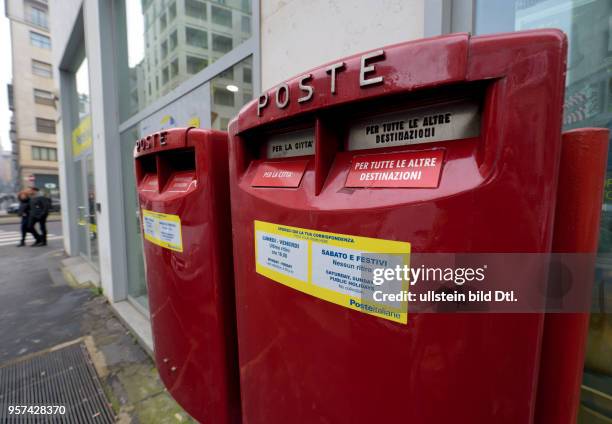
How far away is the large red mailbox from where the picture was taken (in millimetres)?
445

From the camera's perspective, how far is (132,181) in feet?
11.0

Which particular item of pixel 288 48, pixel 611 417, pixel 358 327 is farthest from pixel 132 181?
pixel 611 417

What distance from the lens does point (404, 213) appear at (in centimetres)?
51

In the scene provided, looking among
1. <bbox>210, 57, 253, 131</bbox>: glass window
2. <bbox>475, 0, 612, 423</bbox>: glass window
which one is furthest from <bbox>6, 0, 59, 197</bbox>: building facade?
<bbox>475, 0, 612, 423</bbox>: glass window

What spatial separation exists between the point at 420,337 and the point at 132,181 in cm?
359

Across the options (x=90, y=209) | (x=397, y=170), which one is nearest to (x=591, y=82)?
(x=397, y=170)

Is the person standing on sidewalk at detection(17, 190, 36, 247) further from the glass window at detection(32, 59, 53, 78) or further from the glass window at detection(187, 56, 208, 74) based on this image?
the glass window at detection(32, 59, 53, 78)

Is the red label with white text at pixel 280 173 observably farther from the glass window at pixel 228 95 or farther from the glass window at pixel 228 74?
the glass window at pixel 228 74

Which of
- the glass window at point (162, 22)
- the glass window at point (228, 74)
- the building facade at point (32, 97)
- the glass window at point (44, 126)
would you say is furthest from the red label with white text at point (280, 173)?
the glass window at point (44, 126)

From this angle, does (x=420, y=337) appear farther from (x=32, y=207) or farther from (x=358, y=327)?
(x=32, y=207)

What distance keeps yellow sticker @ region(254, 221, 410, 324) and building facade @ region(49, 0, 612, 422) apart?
731 millimetres

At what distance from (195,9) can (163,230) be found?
2.01 metres

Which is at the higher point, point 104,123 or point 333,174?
point 104,123

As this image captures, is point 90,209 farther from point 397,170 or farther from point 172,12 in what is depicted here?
point 397,170
